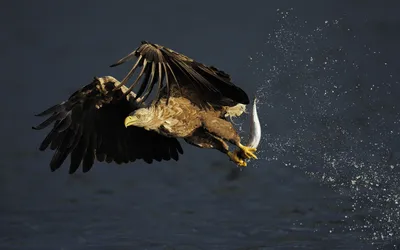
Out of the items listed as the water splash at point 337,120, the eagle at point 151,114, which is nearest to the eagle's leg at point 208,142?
the eagle at point 151,114

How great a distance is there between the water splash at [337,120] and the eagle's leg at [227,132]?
1.93 m

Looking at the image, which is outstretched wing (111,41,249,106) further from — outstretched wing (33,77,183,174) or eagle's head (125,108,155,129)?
outstretched wing (33,77,183,174)

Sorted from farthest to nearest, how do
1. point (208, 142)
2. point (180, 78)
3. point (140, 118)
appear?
1. point (208, 142)
2. point (180, 78)
3. point (140, 118)

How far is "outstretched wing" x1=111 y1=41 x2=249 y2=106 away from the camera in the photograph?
8.19 metres

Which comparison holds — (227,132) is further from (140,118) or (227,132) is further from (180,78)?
(140,118)

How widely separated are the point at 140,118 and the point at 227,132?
631 millimetres

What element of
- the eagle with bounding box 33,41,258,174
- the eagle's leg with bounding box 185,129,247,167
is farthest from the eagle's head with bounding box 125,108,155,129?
the eagle's leg with bounding box 185,129,247,167

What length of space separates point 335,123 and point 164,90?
2.66 metres

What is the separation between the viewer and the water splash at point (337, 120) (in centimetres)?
1077

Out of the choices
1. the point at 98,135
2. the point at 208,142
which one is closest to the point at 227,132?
the point at 208,142

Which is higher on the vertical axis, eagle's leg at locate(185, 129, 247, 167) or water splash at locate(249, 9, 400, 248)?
water splash at locate(249, 9, 400, 248)

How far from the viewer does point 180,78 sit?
8.64 m

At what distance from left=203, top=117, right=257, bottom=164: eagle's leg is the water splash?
6.32 feet

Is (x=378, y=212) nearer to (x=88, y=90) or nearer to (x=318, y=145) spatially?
(x=318, y=145)
